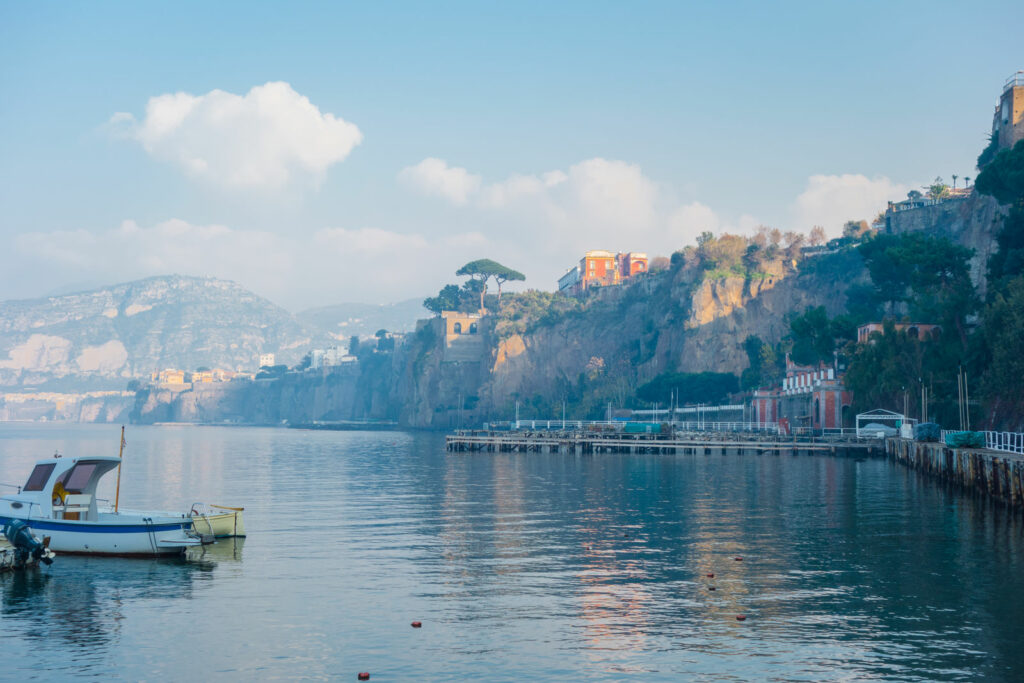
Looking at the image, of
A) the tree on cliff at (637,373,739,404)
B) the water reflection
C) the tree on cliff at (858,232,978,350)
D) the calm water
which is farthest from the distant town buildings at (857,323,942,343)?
the water reflection

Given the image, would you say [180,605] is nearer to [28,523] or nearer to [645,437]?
[28,523]

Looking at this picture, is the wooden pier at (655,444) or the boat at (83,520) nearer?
the boat at (83,520)

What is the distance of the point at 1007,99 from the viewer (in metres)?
119

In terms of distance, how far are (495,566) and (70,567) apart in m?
15.3

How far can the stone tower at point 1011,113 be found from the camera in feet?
381

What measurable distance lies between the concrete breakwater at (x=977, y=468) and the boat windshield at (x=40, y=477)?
141 ft

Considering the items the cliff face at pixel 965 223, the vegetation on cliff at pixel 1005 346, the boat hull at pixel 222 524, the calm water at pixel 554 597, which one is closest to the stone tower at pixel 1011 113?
the cliff face at pixel 965 223

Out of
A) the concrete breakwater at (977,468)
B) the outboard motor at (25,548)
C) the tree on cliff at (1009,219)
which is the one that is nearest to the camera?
the outboard motor at (25,548)

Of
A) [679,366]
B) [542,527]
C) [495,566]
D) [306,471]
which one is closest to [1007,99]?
[679,366]

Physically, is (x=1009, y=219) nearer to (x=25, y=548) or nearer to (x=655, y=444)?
(x=655, y=444)

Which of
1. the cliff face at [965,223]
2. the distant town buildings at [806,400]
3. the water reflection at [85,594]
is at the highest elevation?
the cliff face at [965,223]

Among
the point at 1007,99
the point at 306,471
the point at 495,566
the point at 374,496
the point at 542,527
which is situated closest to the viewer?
the point at 495,566

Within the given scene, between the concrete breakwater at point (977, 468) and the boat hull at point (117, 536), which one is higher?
the concrete breakwater at point (977, 468)

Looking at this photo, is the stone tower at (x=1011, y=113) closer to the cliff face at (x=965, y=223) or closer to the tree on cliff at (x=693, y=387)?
the cliff face at (x=965, y=223)
